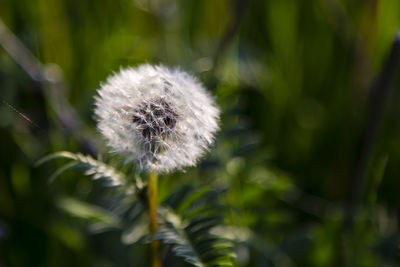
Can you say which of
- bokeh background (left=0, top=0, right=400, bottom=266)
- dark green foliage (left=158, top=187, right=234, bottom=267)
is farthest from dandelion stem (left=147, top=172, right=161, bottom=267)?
bokeh background (left=0, top=0, right=400, bottom=266)

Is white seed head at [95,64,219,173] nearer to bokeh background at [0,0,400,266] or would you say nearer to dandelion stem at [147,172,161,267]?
dandelion stem at [147,172,161,267]

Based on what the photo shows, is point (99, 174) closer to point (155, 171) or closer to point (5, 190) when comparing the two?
point (155, 171)

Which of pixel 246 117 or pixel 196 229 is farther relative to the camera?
pixel 246 117

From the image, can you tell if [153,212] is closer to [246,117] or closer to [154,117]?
[154,117]

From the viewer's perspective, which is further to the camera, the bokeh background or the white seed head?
the bokeh background

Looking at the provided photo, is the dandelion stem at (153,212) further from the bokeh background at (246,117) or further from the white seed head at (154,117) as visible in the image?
the bokeh background at (246,117)

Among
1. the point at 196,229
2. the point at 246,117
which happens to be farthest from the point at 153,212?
the point at 246,117
